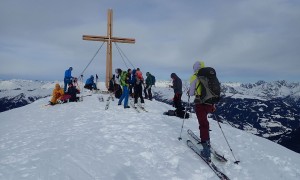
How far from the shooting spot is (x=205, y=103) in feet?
37.6

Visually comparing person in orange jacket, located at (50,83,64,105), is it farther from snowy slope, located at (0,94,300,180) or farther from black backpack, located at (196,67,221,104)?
black backpack, located at (196,67,221,104)

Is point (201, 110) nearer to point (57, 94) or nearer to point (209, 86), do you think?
point (209, 86)

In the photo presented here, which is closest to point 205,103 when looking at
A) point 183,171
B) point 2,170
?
point 183,171

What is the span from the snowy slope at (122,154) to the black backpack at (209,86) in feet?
7.93

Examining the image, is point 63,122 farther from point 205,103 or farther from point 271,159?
point 271,159

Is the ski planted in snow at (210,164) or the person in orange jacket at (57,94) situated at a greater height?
the person in orange jacket at (57,94)

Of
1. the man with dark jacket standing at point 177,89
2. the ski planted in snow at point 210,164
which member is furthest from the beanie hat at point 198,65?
the man with dark jacket standing at point 177,89

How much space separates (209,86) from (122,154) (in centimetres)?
443

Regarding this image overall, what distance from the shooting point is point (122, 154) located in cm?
1118

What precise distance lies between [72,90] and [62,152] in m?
17.6

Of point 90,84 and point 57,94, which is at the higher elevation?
point 90,84

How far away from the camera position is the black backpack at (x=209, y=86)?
37.3ft

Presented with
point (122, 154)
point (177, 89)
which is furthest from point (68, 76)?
point (122, 154)

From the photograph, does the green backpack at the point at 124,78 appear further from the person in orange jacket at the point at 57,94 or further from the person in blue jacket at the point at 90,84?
the person in blue jacket at the point at 90,84
